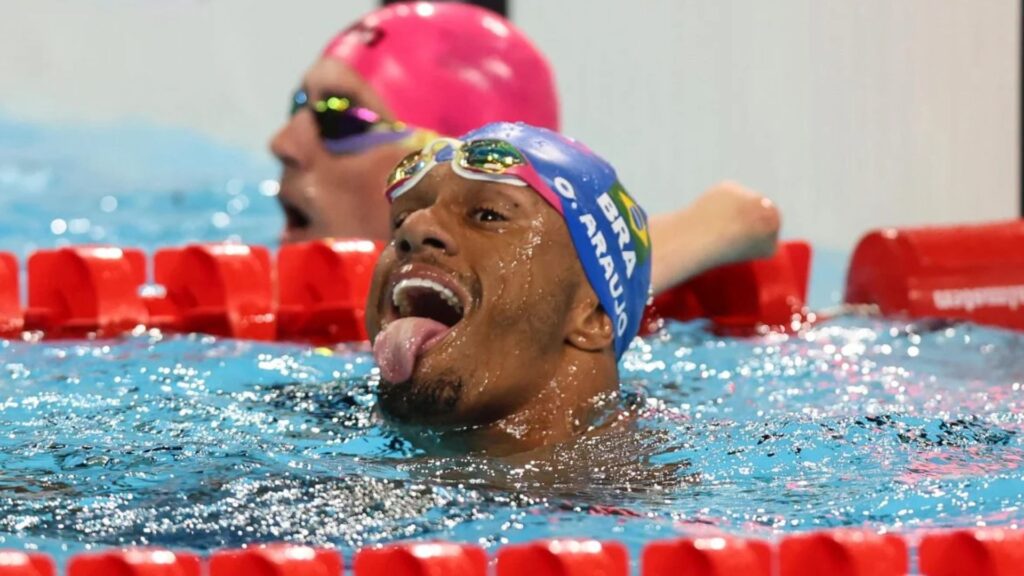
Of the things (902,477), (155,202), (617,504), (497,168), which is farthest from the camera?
(155,202)

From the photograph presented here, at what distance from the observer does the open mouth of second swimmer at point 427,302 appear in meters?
2.88

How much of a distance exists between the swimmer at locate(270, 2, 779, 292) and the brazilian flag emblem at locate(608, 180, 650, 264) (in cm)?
156

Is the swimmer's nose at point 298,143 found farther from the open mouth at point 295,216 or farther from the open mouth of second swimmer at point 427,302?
the open mouth of second swimmer at point 427,302

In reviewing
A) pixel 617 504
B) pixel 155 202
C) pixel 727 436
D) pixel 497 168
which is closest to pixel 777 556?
pixel 617 504

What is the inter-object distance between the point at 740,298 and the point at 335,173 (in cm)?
120

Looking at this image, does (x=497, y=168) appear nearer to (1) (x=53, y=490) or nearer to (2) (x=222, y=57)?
(1) (x=53, y=490)

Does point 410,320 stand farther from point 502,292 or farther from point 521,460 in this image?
point 521,460

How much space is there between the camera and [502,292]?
2889mm

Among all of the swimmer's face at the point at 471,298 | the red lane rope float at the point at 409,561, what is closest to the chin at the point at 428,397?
the swimmer's face at the point at 471,298

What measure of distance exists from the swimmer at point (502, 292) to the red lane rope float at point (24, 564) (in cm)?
88

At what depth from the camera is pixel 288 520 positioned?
7.75ft

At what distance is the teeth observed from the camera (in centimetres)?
287

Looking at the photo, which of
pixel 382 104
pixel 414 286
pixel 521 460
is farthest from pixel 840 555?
pixel 382 104

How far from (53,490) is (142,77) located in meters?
6.12
